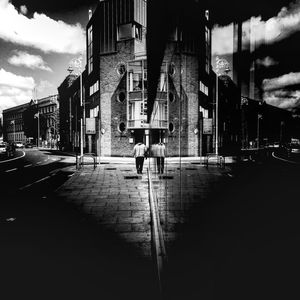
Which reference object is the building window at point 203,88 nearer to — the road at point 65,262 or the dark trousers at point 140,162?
the dark trousers at point 140,162

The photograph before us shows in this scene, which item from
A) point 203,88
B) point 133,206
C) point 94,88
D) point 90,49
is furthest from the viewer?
point 90,49

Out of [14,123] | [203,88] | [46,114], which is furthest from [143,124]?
[14,123]

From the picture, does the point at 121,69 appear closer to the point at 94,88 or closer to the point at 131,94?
the point at 131,94

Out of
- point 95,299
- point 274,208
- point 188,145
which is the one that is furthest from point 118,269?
point 188,145

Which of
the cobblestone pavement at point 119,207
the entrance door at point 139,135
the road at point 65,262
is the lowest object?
the cobblestone pavement at point 119,207

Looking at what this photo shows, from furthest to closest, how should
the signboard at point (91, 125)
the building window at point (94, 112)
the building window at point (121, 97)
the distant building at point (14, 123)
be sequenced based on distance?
1. the distant building at point (14, 123)
2. the building window at point (94, 112)
3. the signboard at point (91, 125)
4. the building window at point (121, 97)

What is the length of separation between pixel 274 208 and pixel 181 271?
3.82 m

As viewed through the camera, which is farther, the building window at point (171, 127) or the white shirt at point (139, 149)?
the building window at point (171, 127)

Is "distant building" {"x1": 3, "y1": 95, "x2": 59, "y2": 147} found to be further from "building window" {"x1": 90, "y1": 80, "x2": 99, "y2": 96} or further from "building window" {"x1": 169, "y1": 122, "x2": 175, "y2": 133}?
"building window" {"x1": 169, "y1": 122, "x2": 175, "y2": 133}

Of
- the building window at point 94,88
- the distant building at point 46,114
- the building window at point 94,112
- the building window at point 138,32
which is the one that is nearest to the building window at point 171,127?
the building window at point 94,112

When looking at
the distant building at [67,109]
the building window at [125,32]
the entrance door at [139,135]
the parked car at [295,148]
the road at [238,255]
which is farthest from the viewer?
the distant building at [67,109]

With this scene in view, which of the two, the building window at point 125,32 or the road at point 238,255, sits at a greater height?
the building window at point 125,32

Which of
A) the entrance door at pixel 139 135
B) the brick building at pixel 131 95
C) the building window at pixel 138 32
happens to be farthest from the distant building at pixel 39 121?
the building window at pixel 138 32

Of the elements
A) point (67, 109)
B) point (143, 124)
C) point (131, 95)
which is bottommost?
point (143, 124)
